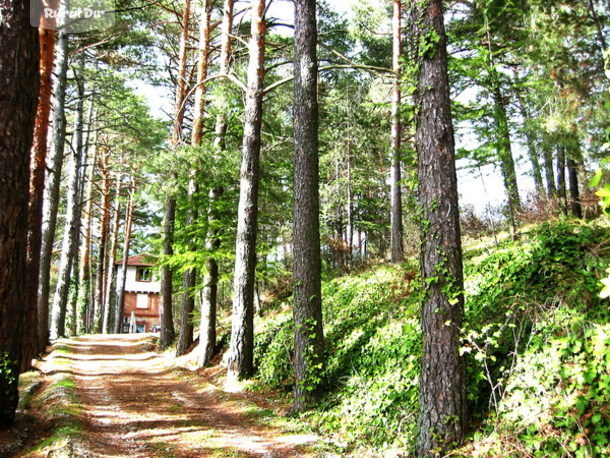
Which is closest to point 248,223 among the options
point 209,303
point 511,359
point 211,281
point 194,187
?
point 211,281

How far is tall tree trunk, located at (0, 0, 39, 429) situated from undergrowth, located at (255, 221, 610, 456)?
4.16 metres

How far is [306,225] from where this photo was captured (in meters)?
7.39

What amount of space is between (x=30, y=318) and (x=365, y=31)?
13580 mm

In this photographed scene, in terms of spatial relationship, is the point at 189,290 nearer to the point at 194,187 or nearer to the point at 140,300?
the point at 194,187

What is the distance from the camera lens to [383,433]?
212 inches

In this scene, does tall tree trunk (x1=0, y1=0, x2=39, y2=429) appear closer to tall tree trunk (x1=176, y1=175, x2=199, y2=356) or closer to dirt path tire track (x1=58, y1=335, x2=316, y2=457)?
dirt path tire track (x1=58, y1=335, x2=316, y2=457)

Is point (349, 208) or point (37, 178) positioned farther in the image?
point (349, 208)

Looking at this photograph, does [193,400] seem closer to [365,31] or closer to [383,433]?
[383,433]

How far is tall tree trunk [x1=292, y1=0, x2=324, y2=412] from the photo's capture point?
23.0 feet

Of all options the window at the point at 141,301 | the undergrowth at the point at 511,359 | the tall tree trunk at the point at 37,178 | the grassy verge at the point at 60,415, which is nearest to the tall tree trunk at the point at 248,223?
the undergrowth at the point at 511,359

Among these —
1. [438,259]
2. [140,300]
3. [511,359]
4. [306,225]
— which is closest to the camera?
[438,259]

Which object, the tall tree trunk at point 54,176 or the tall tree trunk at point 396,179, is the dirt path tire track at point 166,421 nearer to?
the tall tree trunk at point 54,176

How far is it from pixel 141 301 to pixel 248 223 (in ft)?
124

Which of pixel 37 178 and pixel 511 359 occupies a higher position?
pixel 37 178
